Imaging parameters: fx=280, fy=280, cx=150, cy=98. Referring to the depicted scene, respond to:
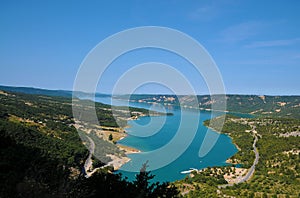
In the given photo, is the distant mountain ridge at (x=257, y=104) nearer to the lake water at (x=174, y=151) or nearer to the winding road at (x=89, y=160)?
the lake water at (x=174, y=151)

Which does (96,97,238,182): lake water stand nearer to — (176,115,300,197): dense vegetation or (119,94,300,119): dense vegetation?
(176,115,300,197): dense vegetation

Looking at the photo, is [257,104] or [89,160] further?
[257,104]

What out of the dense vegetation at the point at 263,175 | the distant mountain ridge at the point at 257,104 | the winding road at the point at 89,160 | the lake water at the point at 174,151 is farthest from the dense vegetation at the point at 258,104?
the winding road at the point at 89,160

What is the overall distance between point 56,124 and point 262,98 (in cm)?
9833

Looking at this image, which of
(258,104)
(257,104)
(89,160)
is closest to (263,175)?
(89,160)


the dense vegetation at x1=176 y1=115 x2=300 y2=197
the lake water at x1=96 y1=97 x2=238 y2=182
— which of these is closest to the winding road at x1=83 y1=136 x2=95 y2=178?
the lake water at x1=96 y1=97 x2=238 y2=182

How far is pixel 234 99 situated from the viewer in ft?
390

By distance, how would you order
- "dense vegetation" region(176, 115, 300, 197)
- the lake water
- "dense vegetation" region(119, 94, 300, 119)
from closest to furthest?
1. "dense vegetation" region(176, 115, 300, 197)
2. the lake water
3. "dense vegetation" region(119, 94, 300, 119)

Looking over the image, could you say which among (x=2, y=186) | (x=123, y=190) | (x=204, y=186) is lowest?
(x=204, y=186)

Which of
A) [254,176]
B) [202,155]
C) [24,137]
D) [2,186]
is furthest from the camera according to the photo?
[202,155]

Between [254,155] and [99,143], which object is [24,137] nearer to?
[99,143]

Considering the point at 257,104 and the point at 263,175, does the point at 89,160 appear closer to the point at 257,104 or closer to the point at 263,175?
the point at 263,175

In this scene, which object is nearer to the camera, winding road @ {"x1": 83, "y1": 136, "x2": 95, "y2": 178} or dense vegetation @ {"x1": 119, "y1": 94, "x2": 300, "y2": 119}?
winding road @ {"x1": 83, "y1": 136, "x2": 95, "y2": 178}

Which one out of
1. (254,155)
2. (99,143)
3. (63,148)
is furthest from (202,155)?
(63,148)
